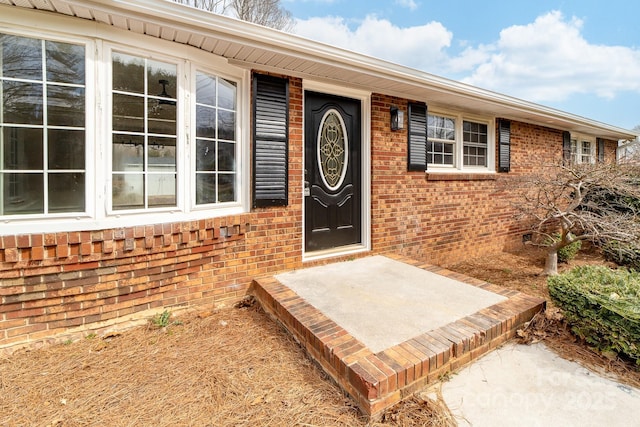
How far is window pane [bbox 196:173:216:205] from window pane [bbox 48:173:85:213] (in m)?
0.97

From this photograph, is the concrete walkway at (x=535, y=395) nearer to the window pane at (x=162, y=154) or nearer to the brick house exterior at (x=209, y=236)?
the brick house exterior at (x=209, y=236)

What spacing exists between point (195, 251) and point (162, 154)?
1012mm

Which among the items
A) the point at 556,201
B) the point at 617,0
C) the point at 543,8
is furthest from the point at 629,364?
the point at 617,0

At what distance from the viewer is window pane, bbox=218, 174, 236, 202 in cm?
348

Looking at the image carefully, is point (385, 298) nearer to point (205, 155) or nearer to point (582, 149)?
point (205, 155)

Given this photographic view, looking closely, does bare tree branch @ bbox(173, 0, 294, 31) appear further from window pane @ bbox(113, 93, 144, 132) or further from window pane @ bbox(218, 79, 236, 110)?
window pane @ bbox(113, 93, 144, 132)

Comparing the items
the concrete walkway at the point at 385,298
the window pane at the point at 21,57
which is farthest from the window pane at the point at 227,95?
the concrete walkway at the point at 385,298

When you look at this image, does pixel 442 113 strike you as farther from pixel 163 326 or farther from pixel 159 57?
pixel 163 326

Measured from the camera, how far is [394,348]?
217cm

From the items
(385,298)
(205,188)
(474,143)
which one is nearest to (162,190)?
(205,188)

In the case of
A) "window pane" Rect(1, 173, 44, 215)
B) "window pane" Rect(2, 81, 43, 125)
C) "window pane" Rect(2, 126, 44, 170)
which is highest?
"window pane" Rect(2, 81, 43, 125)

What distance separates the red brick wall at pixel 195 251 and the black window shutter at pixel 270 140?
0.13 meters

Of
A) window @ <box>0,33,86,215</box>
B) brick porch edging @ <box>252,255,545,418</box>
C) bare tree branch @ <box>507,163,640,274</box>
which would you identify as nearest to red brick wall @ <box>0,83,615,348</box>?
window @ <box>0,33,86,215</box>

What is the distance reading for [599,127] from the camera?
807 centimetres
